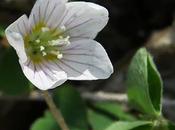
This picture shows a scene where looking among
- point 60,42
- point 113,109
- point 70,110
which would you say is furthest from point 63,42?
point 113,109

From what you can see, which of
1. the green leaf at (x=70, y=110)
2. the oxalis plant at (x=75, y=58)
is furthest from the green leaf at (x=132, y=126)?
the green leaf at (x=70, y=110)

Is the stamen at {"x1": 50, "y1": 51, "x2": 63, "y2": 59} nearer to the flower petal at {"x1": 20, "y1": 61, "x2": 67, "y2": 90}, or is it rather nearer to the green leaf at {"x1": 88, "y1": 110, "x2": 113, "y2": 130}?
the flower petal at {"x1": 20, "y1": 61, "x2": 67, "y2": 90}

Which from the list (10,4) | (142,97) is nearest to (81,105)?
(142,97)

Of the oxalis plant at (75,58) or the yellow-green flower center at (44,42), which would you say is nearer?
the oxalis plant at (75,58)

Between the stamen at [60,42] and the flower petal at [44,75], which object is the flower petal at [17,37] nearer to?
the flower petal at [44,75]

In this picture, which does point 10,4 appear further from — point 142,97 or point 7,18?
point 142,97

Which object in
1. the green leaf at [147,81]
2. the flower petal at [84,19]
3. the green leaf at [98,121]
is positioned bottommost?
the green leaf at [98,121]

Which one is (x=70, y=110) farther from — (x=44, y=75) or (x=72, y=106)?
(x=44, y=75)
